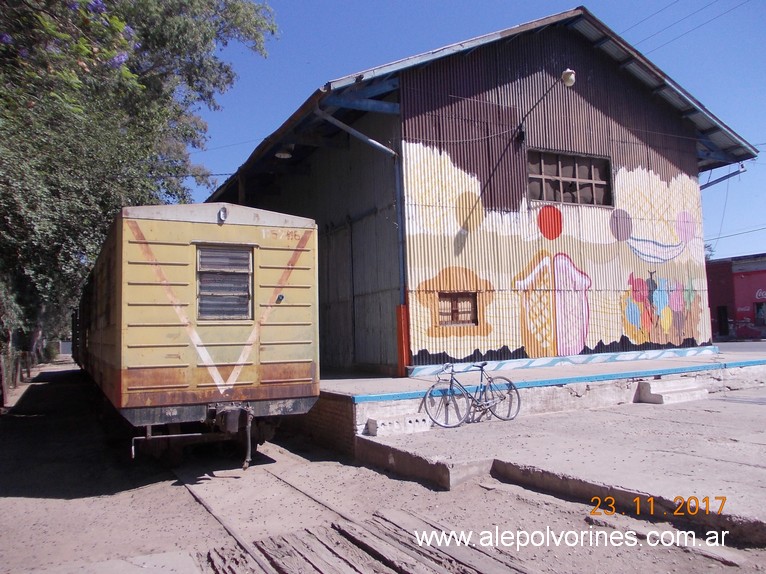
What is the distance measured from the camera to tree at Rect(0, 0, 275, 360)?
8.16 metres

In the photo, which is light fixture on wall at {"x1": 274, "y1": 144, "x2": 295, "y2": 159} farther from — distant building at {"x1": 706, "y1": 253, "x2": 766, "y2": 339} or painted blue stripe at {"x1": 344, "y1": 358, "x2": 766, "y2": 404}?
distant building at {"x1": 706, "y1": 253, "x2": 766, "y2": 339}

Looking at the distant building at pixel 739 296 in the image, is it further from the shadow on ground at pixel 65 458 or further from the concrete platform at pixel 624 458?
the shadow on ground at pixel 65 458

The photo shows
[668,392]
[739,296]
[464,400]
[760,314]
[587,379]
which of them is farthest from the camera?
[739,296]

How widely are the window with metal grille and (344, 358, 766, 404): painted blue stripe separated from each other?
2228 mm

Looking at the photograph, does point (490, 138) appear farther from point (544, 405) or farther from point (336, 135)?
point (544, 405)

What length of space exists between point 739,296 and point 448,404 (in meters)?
37.3

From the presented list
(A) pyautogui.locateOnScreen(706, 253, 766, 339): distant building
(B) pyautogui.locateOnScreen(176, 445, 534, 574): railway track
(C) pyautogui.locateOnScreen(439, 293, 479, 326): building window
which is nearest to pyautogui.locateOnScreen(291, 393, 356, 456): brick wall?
(B) pyautogui.locateOnScreen(176, 445, 534, 574): railway track

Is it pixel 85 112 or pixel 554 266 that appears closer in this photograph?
pixel 85 112

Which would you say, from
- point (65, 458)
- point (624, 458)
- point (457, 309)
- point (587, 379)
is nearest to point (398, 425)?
point (624, 458)

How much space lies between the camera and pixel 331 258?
16.2 meters

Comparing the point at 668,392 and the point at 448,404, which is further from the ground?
the point at 448,404

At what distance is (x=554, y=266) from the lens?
47.4 feet

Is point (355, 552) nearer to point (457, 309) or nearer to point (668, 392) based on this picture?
point (457, 309)

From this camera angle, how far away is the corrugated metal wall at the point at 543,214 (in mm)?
13031
